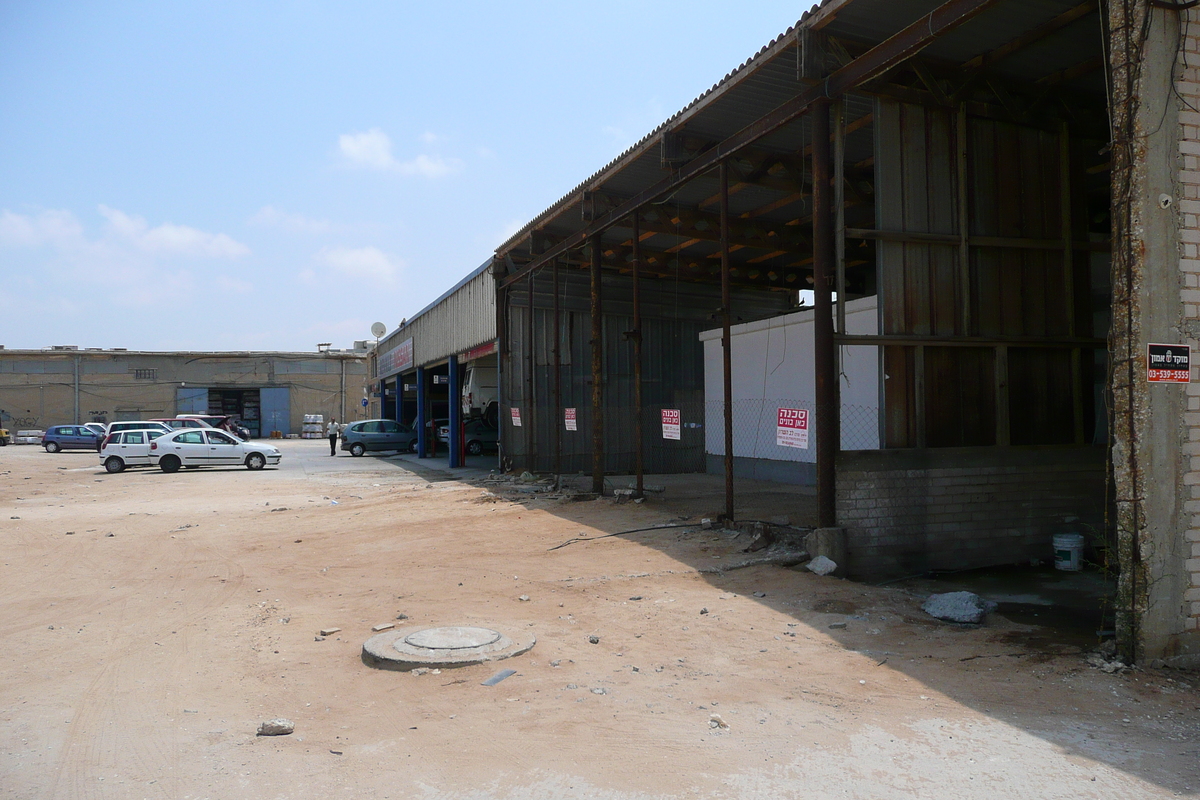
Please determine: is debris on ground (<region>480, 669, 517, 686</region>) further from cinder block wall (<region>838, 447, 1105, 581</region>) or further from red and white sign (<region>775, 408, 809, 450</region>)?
red and white sign (<region>775, 408, 809, 450</region>)

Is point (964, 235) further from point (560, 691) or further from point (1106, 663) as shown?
point (560, 691)

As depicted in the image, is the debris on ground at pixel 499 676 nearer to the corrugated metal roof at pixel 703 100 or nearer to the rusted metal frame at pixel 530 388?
the corrugated metal roof at pixel 703 100

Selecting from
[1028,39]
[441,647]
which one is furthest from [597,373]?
[441,647]

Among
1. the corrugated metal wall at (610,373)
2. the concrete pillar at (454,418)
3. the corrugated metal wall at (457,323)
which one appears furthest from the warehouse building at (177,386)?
the corrugated metal wall at (610,373)

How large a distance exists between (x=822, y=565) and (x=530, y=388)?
41.1 ft

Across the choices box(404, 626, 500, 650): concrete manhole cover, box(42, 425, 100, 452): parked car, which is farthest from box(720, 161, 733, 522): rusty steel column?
box(42, 425, 100, 452): parked car

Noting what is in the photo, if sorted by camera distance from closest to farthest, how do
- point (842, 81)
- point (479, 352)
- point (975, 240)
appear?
point (842, 81) < point (975, 240) < point (479, 352)

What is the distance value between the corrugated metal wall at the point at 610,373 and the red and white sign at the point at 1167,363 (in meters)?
15.4

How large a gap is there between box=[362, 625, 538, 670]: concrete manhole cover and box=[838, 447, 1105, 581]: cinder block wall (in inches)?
178

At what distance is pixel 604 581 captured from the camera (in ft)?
28.9

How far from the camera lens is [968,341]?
9625 mm

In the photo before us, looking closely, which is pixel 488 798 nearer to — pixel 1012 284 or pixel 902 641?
pixel 902 641

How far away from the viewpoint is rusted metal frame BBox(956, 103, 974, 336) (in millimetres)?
9648

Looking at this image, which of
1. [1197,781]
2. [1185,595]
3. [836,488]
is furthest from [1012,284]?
[1197,781]
